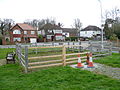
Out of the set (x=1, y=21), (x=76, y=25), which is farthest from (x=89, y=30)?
(x=1, y=21)

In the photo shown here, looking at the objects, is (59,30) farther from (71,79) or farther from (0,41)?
(71,79)

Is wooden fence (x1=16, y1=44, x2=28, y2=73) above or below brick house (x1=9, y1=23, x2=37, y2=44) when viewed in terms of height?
below

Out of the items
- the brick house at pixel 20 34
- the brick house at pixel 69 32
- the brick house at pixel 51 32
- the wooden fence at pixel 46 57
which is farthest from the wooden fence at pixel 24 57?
the brick house at pixel 69 32

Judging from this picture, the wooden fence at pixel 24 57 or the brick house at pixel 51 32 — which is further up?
the brick house at pixel 51 32

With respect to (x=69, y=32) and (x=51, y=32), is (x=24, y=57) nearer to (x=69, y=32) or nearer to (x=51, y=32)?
(x=51, y=32)

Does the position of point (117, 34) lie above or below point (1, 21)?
below

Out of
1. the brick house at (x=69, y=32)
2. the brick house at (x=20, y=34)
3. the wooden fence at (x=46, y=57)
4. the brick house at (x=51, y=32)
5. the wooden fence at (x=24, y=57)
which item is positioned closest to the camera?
the wooden fence at (x=24, y=57)

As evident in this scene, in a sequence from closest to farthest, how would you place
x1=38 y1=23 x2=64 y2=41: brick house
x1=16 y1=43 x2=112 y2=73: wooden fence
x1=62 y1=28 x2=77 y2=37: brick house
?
1. x1=16 y1=43 x2=112 y2=73: wooden fence
2. x1=38 y1=23 x2=64 y2=41: brick house
3. x1=62 y1=28 x2=77 y2=37: brick house

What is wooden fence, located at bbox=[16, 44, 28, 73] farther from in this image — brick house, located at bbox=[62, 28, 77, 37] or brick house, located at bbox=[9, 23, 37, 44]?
brick house, located at bbox=[62, 28, 77, 37]

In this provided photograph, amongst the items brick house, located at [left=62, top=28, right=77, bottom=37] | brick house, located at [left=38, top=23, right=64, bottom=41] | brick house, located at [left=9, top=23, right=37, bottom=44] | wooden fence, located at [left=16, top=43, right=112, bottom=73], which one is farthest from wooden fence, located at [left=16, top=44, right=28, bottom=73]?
brick house, located at [left=62, top=28, right=77, bottom=37]

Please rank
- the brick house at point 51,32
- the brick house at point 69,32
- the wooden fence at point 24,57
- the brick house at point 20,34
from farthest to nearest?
1. the brick house at point 69,32
2. the brick house at point 51,32
3. the brick house at point 20,34
4. the wooden fence at point 24,57

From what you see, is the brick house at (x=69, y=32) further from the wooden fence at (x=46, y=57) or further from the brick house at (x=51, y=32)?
the wooden fence at (x=46, y=57)

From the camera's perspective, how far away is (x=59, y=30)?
6203 cm

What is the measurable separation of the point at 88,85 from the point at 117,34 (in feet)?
114
